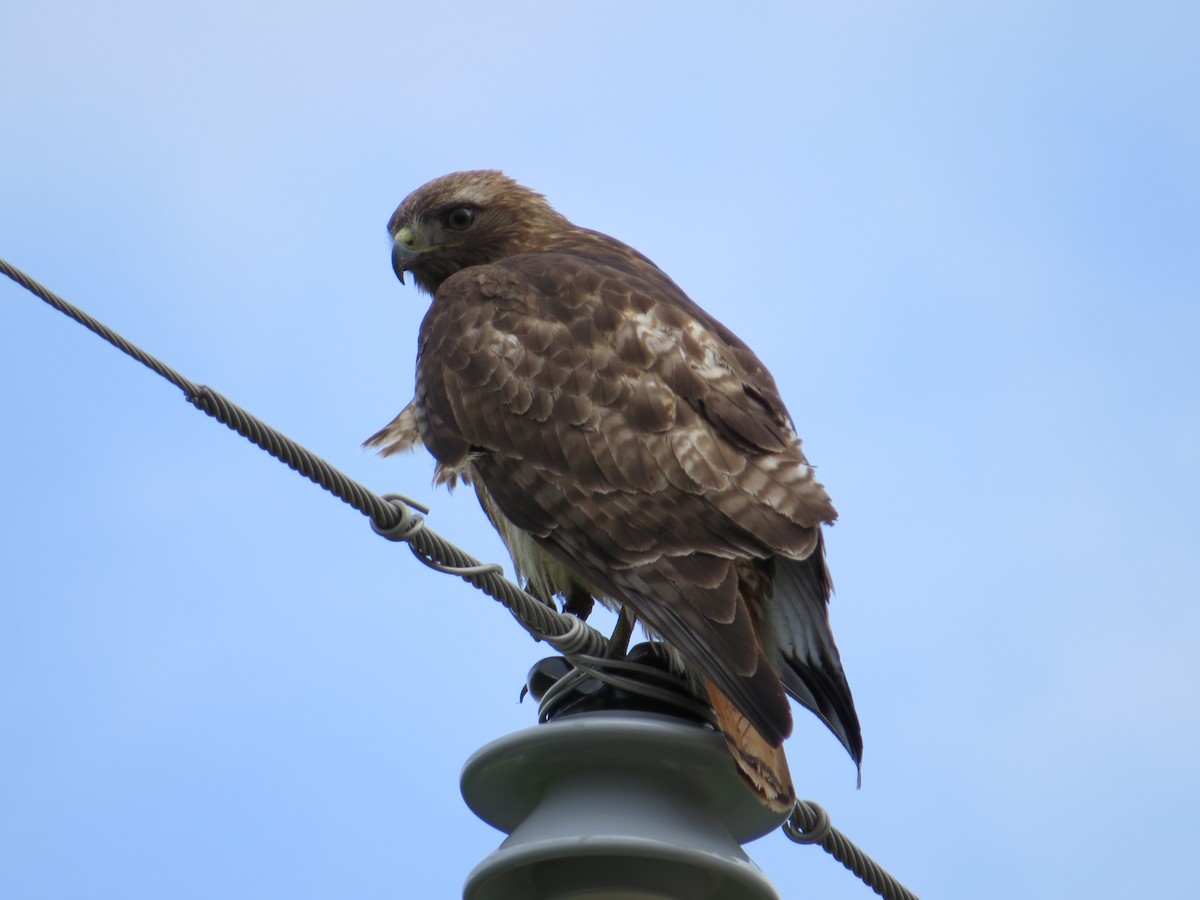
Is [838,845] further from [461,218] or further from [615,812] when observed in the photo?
[461,218]

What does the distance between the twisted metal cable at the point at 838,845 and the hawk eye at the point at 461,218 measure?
3.55 metres

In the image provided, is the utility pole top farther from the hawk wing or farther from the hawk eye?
the hawk eye

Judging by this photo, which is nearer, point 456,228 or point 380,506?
point 380,506

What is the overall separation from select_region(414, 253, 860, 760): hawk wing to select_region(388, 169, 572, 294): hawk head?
3.28 feet

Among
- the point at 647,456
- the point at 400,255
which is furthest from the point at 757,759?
the point at 400,255

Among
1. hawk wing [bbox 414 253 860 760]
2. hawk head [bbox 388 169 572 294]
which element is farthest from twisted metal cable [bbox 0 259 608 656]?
hawk head [bbox 388 169 572 294]

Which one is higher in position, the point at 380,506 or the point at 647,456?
the point at 647,456

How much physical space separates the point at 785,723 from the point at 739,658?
0.22 metres

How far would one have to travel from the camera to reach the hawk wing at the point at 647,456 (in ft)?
12.8

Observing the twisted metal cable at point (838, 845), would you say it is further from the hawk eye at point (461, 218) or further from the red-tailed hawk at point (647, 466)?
the hawk eye at point (461, 218)

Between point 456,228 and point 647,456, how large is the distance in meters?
2.38

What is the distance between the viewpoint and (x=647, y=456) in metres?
4.33

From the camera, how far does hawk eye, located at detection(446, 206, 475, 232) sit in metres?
6.41

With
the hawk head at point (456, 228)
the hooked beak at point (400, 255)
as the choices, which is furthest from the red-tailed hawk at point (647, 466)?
the hooked beak at point (400, 255)
